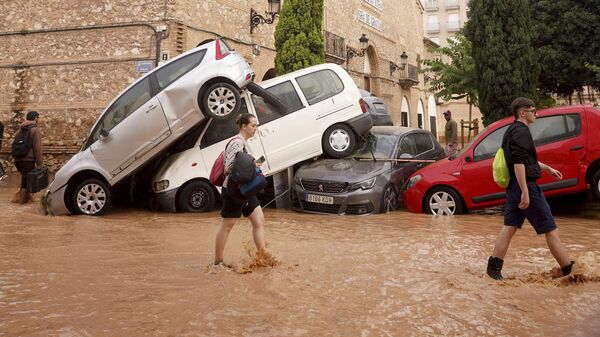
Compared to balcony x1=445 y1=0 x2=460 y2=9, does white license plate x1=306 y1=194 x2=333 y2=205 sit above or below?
below

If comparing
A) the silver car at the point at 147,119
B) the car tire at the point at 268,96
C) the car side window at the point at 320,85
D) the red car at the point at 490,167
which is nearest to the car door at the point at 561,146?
the red car at the point at 490,167

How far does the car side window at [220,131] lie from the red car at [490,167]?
320 cm

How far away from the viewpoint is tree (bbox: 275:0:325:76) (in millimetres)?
15102

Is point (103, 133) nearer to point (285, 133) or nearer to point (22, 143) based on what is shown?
point (22, 143)

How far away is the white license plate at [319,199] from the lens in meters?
8.94

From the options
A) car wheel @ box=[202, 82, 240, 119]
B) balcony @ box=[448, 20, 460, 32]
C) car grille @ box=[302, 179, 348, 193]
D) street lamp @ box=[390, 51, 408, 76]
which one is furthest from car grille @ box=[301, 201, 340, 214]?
balcony @ box=[448, 20, 460, 32]

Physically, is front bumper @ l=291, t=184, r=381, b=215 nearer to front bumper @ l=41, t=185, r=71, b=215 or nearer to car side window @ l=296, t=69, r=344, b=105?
car side window @ l=296, t=69, r=344, b=105

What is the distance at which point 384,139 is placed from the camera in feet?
33.5

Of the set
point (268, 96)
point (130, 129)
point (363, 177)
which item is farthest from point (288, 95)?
point (130, 129)

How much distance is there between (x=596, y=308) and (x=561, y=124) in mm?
5084

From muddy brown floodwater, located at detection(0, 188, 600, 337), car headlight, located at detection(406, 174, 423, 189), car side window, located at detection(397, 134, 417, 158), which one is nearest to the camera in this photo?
muddy brown floodwater, located at detection(0, 188, 600, 337)

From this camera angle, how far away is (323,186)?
9.07m

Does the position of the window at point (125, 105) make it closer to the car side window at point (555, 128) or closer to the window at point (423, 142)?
the window at point (423, 142)

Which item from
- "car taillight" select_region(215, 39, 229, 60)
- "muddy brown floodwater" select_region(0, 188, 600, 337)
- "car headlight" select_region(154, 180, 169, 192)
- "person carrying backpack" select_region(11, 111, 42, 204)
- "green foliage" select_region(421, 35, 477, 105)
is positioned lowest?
"muddy brown floodwater" select_region(0, 188, 600, 337)
